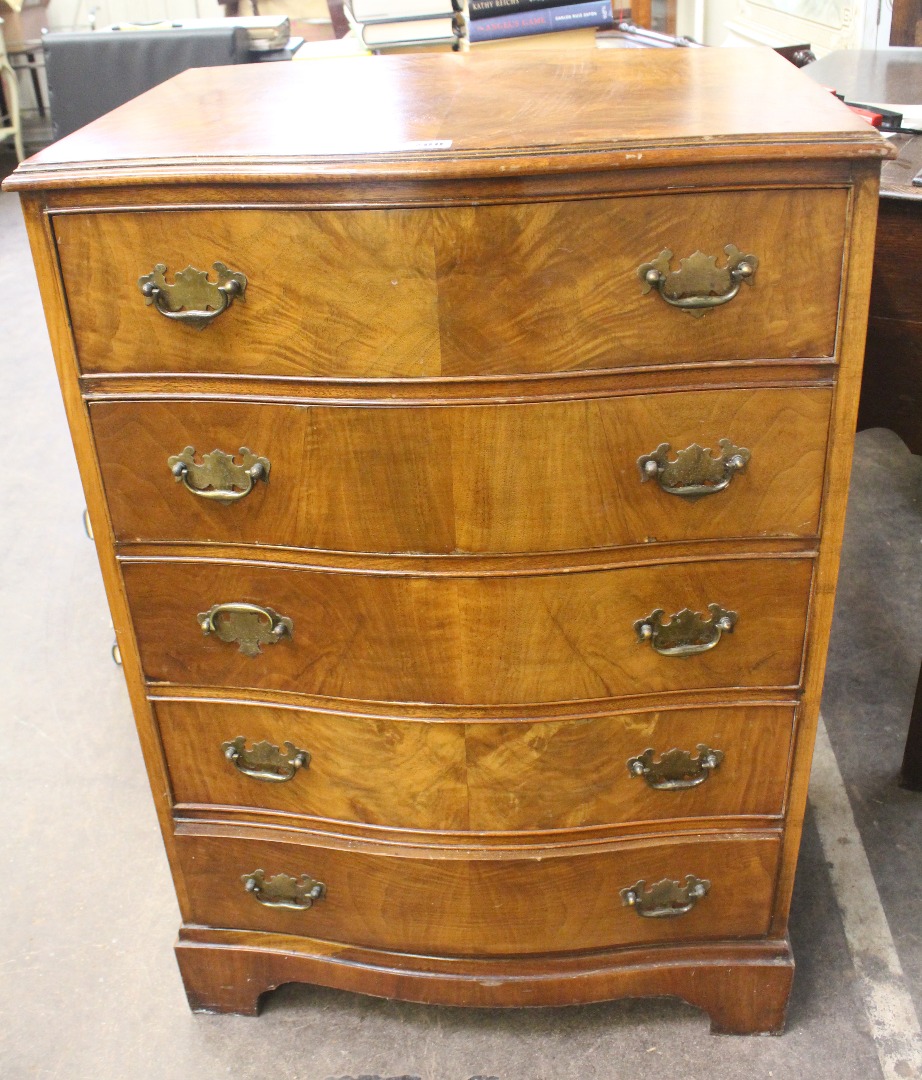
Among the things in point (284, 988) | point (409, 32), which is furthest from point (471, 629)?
point (409, 32)

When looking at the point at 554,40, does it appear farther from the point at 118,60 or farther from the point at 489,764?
the point at 489,764

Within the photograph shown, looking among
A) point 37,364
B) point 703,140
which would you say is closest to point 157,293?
point 703,140

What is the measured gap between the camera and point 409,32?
6.85ft

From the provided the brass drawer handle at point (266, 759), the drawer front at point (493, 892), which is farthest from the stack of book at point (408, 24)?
the drawer front at point (493, 892)

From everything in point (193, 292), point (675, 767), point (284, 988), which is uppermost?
point (193, 292)

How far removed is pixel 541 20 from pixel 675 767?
1289mm

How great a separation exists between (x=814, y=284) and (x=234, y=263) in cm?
56

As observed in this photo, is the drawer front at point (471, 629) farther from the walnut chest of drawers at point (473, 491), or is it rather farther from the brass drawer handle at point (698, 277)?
the brass drawer handle at point (698, 277)

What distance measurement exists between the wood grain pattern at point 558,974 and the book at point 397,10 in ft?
5.09

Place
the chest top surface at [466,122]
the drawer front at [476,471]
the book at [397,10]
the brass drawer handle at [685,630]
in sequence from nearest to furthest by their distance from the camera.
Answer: the chest top surface at [466,122] → the drawer front at [476,471] → the brass drawer handle at [685,630] → the book at [397,10]

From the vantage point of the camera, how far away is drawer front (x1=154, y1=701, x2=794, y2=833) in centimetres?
135

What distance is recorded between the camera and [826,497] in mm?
1220

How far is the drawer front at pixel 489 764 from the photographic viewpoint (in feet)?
4.44

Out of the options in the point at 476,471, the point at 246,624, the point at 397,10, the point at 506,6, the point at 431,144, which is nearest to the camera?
the point at 431,144
